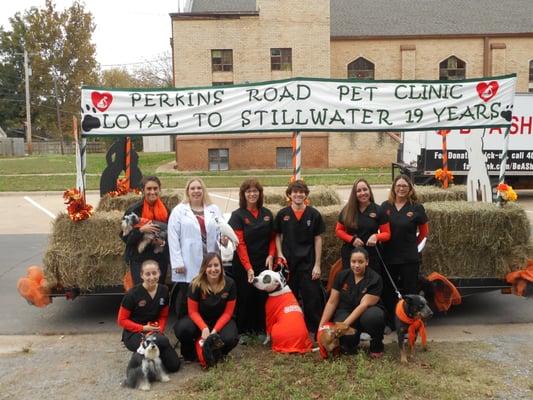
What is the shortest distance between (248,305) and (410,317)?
66.5 inches

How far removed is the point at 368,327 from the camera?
5.05 m

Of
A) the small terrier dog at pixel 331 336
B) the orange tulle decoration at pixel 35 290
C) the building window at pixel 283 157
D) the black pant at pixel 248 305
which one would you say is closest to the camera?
the small terrier dog at pixel 331 336

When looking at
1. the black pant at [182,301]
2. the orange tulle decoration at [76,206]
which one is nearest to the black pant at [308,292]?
the black pant at [182,301]

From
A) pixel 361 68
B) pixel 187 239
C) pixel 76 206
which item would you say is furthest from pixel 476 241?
pixel 361 68

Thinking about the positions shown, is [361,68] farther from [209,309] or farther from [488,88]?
[209,309]

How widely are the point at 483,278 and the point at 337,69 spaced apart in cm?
2982

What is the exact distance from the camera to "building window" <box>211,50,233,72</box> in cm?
3166

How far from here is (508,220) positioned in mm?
6309

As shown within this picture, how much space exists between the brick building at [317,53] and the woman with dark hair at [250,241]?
23.7m

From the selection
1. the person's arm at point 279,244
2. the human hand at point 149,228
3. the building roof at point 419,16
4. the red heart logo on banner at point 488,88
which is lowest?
the person's arm at point 279,244

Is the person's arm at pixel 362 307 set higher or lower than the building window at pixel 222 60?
lower

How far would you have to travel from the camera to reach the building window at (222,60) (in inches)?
1246

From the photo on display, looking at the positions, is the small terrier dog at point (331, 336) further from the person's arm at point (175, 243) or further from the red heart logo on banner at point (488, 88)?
the red heart logo on banner at point (488, 88)

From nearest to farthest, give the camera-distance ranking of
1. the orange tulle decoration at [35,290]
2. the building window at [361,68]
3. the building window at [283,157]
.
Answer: the orange tulle decoration at [35,290], the building window at [283,157], the building window at [361,68]
